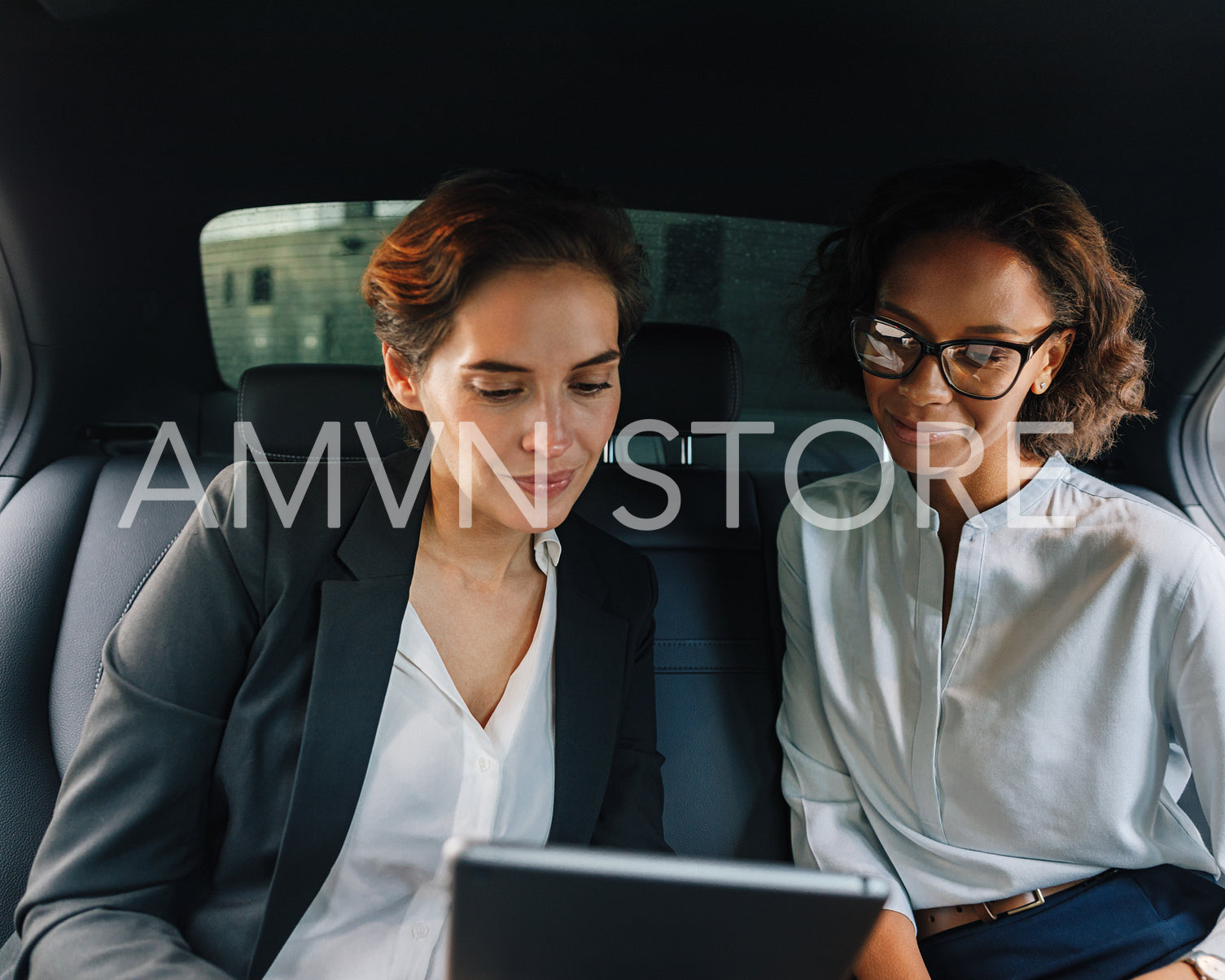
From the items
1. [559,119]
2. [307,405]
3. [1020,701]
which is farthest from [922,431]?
[307,405]

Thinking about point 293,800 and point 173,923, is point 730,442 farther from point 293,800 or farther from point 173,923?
point 173,923

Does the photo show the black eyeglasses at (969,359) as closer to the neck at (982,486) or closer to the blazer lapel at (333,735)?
the neck at (982,486)

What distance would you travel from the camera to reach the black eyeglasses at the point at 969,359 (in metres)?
1.22

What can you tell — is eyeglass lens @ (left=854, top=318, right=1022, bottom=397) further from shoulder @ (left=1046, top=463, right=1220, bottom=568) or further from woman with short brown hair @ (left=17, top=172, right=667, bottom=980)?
woman with short brown hair @ (left=17, top=172, right=667, bottom=980)

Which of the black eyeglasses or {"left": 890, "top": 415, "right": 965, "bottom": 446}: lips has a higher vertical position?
the black eyeglasses

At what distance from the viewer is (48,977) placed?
1038mm

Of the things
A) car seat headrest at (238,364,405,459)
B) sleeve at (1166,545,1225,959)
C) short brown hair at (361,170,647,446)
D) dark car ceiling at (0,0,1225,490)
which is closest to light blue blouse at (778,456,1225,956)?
sleeve at (1166,545,1225,959)

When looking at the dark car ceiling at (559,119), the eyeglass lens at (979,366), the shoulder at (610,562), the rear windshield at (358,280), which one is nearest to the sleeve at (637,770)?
the shoulder at (610,562)

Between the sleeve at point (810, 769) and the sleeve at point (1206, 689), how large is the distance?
1.44ft

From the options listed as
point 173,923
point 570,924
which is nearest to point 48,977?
point 173,923

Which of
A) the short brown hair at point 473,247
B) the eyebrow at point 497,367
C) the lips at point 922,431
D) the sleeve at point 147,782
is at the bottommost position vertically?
the sleeve at point 147,782

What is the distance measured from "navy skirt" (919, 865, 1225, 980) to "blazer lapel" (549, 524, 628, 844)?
593 mm

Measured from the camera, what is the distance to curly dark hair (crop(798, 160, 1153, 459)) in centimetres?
129

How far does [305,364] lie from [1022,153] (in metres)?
1.58
